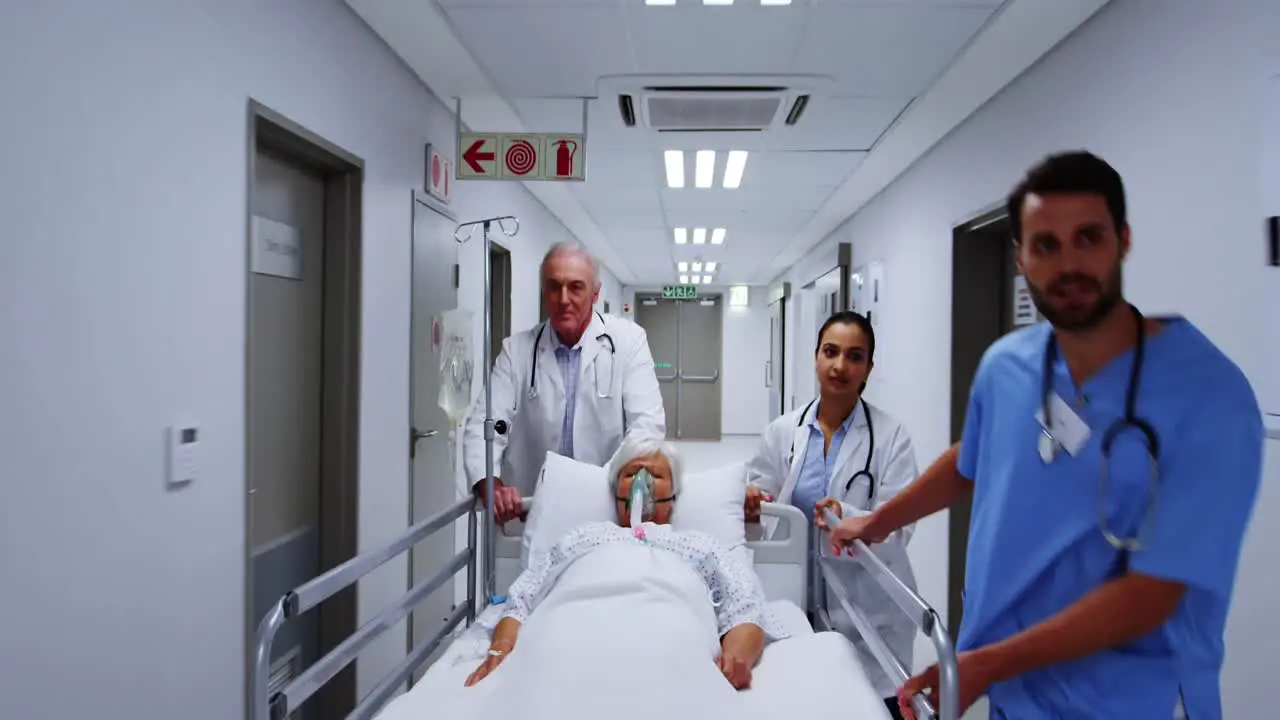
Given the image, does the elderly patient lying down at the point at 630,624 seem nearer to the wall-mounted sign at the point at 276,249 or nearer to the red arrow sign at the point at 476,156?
the wall-mounted sign at the point at 276,249

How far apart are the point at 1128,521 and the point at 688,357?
1119 cm

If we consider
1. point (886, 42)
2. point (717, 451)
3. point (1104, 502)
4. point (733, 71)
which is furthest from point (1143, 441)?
point (717, 451)

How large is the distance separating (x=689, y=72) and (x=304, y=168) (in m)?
1.47

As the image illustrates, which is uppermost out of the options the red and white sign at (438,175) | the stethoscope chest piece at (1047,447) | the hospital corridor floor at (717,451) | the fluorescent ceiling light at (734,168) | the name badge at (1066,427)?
the fluorescent ceiling light at (734,168)

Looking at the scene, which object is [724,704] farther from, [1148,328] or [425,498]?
[425,498]

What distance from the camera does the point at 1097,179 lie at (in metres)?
1.12

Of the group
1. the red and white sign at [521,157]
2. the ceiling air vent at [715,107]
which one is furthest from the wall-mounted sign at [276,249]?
the ceiling air vent at [715,107]

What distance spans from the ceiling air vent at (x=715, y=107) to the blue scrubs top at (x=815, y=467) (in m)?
1.52

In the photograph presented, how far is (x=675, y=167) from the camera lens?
4.52m

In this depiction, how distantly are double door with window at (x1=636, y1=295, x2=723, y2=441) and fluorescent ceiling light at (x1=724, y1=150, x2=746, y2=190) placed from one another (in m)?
7.19

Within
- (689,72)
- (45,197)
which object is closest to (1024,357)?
(45,197)

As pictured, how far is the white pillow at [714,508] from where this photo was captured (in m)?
2.11

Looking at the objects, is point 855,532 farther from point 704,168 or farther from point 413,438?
point 704,168

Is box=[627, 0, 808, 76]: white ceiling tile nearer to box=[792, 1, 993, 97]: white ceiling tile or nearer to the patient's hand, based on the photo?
box=[792, 1, 993, 97]: white ceiling tile
